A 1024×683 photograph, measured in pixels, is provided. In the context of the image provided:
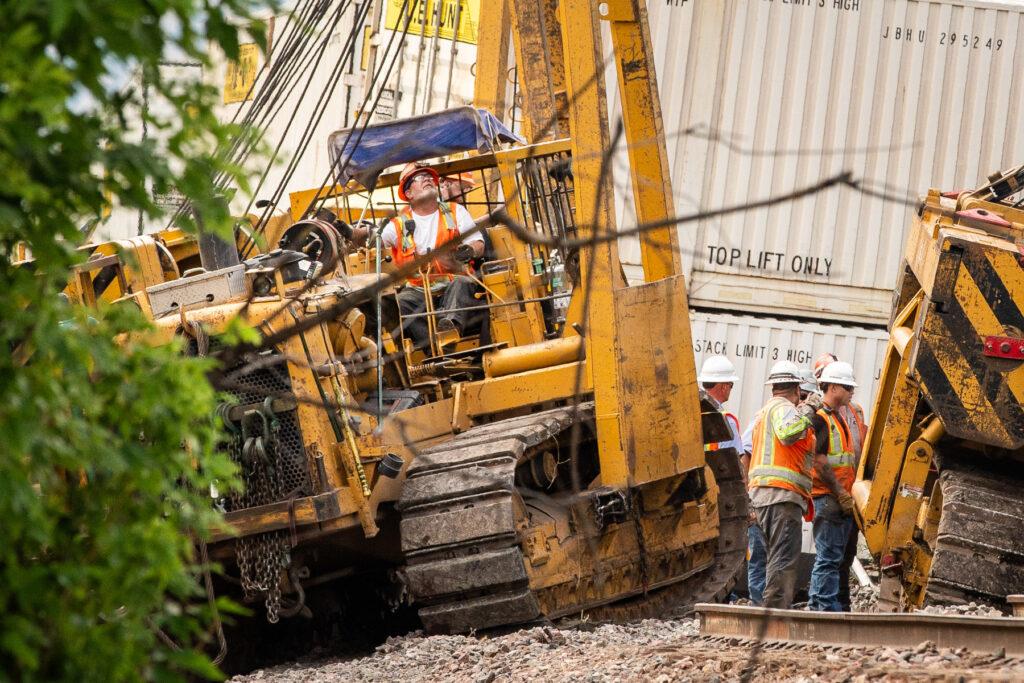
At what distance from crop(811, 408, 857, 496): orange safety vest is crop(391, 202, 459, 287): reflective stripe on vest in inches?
103

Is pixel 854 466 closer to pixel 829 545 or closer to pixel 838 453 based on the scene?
pixel 838 453

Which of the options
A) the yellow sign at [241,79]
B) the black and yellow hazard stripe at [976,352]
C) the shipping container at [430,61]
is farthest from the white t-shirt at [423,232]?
the yellow sign at [241,79]

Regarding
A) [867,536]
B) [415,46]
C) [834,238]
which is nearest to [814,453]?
[867,536]

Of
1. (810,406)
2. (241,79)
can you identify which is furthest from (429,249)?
(241,79)

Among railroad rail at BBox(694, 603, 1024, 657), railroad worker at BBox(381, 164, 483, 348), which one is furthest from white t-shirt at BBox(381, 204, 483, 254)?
railroad rail at BBox(694, 603, 1024, 657)

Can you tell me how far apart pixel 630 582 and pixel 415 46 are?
10392mm

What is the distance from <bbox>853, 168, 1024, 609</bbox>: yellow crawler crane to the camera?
6688 mm

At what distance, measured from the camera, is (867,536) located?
7.98 metres

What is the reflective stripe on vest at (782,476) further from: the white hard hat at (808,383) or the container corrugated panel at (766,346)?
the container corrugated panel at (766,346)

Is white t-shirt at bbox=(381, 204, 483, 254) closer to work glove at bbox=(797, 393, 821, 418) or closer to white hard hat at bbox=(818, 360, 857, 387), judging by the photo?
work glove at bbox=(797, 393, 821, 418)

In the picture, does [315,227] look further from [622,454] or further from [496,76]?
[496,76]

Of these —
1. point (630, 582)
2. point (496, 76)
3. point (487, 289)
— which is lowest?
point (630, 582)

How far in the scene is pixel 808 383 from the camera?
10469 mm

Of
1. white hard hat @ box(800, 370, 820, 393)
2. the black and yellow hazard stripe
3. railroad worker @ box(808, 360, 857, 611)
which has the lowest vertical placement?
railroad worker @ box(808, 360, 857, 611)
